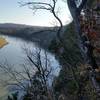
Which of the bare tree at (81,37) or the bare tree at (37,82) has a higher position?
the bare tree at (81,37)

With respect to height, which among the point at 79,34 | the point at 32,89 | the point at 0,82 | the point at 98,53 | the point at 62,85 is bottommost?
the point at 0,82

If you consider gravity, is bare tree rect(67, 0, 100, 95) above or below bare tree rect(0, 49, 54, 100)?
above

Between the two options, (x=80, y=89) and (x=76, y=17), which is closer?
(x=76, y=17)

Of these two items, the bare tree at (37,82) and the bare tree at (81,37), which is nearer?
the bare tree at (81,37)

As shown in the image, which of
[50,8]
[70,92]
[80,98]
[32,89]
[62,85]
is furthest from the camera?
[62,85]

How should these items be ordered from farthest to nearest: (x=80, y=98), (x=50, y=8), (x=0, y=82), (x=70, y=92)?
1. (x=0, y=82)
2. (x=70, y=92)
3. (x=80, y=98)
4. (x=50, y=8)

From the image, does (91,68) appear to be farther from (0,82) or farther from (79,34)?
(0,82)

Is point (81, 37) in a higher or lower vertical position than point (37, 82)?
higher

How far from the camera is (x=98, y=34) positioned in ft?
63.9

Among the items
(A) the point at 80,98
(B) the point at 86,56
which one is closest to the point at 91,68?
(B) the point at 86,56

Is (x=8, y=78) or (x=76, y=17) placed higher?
(x=76, y=17)

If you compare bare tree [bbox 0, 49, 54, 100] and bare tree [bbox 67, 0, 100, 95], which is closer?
bare tree [bbox 67, 0, 100, 95]

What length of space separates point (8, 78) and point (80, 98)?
13.4 m

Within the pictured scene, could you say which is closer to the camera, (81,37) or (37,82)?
(81,37)
